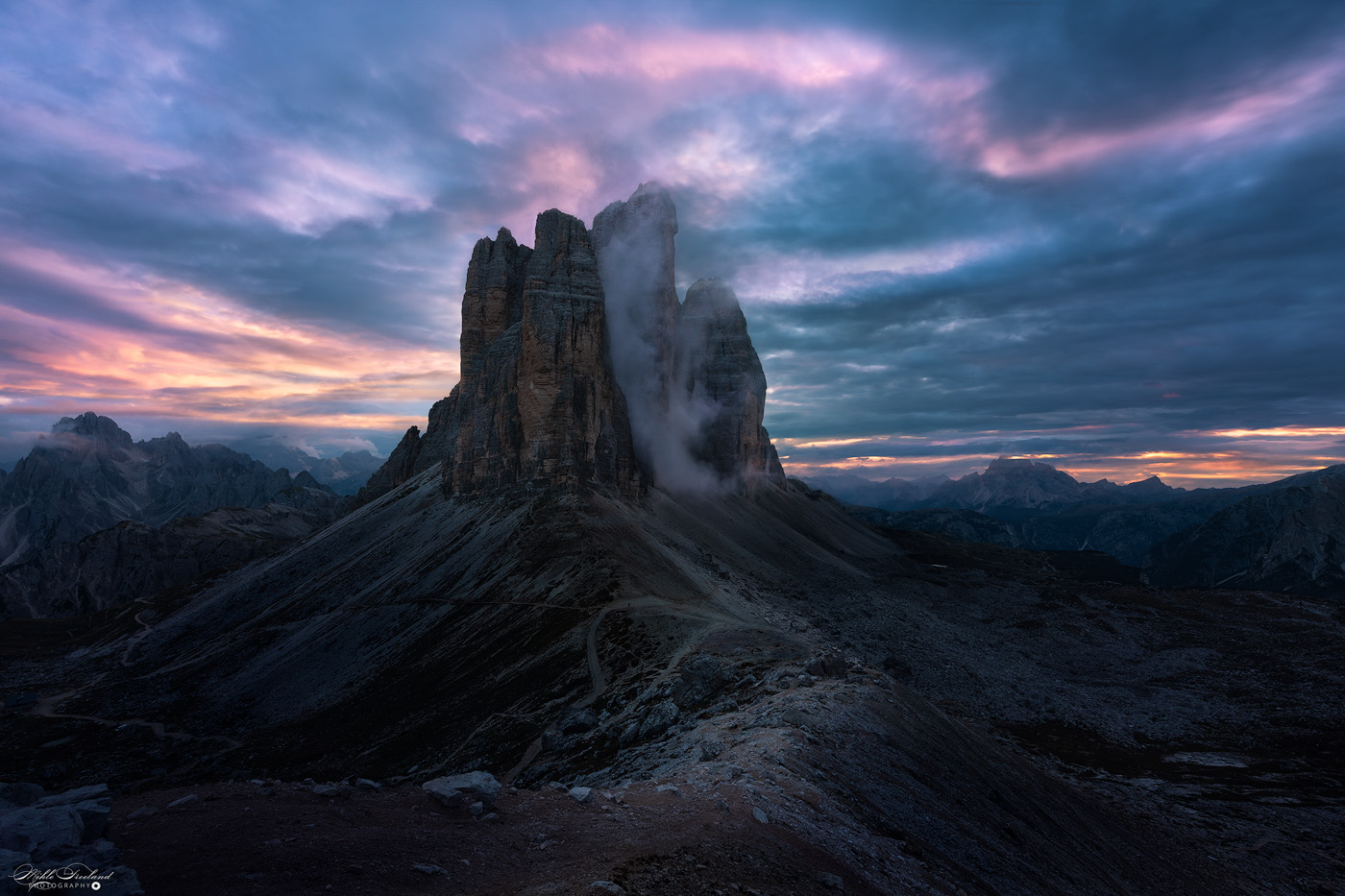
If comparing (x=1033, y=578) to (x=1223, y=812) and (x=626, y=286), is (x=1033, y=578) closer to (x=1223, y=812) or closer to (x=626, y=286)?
(x=1223, y=812)

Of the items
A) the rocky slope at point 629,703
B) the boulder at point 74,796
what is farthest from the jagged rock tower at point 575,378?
the boulder at point 74,796

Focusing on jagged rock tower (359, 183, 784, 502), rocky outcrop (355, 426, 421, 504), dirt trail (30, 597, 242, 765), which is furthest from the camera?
rocky outcrop (355, 426, 421, 504)

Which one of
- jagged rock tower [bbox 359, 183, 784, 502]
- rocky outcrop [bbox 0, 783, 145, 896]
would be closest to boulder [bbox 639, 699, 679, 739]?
rocky outcrop [bbox 0, 783, 145, 896]

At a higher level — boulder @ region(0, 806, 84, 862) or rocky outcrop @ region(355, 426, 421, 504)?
rocky outcrop @ region(355, 426, 421, 504)

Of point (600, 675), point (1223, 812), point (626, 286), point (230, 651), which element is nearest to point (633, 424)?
point (626, 286)

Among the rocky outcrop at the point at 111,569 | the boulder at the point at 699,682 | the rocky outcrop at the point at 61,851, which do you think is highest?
the rocky outcrop at the point at 61,851

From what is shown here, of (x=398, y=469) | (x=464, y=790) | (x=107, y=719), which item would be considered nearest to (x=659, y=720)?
(x=464, y=790)

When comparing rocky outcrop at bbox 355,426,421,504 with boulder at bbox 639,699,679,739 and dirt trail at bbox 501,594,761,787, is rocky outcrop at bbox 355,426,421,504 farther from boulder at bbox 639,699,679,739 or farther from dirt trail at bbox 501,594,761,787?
boulder at bbox 639,699,679,739

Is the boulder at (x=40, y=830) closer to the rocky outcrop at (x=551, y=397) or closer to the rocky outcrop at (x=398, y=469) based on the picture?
the rocky outcrop at (x=551, y=397)
